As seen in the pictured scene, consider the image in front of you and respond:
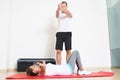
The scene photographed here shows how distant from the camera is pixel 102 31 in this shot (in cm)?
454

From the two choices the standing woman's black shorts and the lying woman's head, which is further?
the standing woman's black shorts

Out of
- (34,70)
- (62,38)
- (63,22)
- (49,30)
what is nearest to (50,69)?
(34,70)

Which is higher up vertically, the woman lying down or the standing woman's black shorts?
the standing woman's black shorts

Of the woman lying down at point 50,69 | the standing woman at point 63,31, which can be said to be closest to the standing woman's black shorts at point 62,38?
the standing woman at point 63,31

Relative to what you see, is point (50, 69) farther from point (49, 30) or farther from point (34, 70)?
point (49, 30)

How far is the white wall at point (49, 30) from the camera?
4348 millimetres

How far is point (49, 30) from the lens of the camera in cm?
446

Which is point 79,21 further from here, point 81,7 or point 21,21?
point 21,21

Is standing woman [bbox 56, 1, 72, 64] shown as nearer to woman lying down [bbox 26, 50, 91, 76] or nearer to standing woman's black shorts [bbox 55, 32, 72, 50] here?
standing woman's black shorts [bbox 55, 32, 72, 50]

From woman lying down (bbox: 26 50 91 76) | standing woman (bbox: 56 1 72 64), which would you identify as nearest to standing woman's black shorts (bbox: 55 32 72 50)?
standing woman (bbox: 56 1 72 64)

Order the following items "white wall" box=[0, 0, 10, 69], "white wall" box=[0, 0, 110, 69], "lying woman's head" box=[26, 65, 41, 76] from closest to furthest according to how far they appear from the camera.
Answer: "lying woman's head" box=[26, 65, 41, 76] → "white wall" box=[0, 0, 10, 69] → "white wall" box=[0, 0, 110, 69]

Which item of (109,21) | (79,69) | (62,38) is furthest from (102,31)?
(79,69)

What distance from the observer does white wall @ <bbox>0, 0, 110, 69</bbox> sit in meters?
4.35

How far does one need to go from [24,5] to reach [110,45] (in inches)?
83.0
